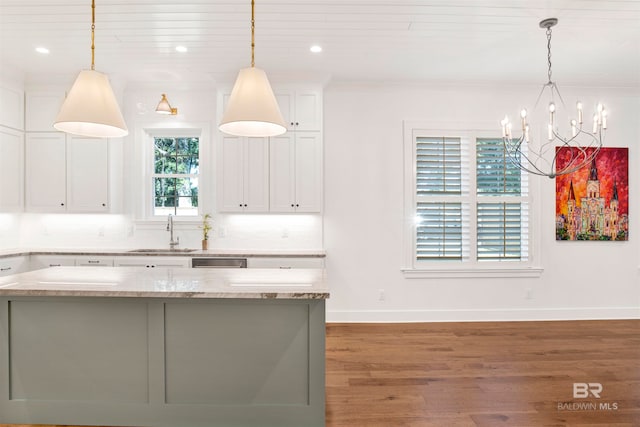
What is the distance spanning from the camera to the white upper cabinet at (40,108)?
4137 mm

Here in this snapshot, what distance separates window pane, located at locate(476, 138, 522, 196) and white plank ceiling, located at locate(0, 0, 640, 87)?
2.60 ft

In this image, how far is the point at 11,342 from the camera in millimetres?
2107

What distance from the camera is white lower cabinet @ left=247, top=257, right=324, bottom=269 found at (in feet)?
12.5

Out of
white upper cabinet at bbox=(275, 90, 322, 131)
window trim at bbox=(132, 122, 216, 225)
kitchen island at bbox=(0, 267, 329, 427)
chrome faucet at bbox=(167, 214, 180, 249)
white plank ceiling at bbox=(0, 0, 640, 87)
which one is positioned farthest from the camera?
window trim at bbox=(132, 122, 216, 225)

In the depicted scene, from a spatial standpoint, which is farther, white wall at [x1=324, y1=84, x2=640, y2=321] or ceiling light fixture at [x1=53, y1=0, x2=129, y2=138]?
white wall at [x1=324, y1=84, x2=640, y2=321]

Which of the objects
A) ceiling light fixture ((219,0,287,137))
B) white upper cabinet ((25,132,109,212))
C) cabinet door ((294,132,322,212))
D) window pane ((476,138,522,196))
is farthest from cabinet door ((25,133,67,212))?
window pane ((476,138,522,196))

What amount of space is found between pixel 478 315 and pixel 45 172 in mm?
5445

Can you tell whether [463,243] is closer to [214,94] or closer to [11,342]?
[214,94]

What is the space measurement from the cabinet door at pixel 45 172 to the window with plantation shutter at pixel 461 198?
4.10 meters

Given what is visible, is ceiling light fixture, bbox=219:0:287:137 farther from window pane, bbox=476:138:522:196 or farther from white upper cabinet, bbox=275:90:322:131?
window pane, bbox=476:138:522:196

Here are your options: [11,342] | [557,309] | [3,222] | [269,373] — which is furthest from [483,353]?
[3,222]

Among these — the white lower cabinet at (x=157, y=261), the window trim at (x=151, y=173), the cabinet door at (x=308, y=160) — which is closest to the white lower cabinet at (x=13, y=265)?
the white lower cabinet at (x=157, y=261)

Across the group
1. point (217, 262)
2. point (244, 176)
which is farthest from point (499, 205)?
point (217, 262)

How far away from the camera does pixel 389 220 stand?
14.1ft
